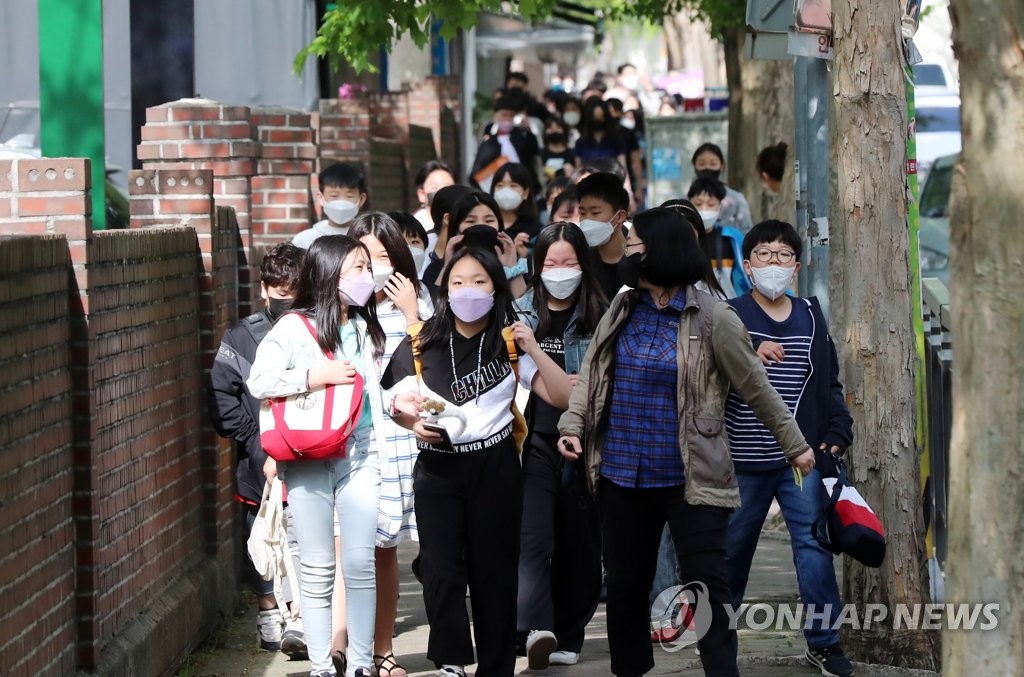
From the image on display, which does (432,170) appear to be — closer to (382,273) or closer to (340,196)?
(340,196)

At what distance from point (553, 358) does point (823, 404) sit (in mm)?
1180

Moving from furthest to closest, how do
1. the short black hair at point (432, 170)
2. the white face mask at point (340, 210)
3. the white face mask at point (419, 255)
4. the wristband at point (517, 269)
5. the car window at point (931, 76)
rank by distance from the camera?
the car window at point (931, 76) → the short black hair at point (432, 170) → the white face mask at point (340, 210) → the white face mask at point (419, 255) → the wristband at point (517, 269)

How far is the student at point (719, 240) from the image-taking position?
984 cm

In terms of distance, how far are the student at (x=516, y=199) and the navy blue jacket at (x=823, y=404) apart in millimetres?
3322

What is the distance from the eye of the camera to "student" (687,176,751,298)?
9844 millimetres

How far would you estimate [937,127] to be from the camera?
2362cm

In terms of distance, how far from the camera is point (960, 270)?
406cm

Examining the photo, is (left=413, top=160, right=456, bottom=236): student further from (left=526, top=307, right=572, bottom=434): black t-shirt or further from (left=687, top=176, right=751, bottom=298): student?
(left=526, top=307, right=572, bottom=434): black t-shirt

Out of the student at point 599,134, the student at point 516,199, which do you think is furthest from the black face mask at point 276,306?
the student at point 599,134

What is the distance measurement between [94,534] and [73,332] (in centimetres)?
72

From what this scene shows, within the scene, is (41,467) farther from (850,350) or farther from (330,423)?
(850,350)

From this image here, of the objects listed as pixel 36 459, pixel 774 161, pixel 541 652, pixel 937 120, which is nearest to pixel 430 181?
pixel 774 161

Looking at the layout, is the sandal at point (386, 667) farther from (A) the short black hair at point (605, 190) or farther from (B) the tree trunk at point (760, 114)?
(B) the tree trunk at point (760, 114)

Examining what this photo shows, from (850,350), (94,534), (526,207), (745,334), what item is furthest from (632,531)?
(526,207)
